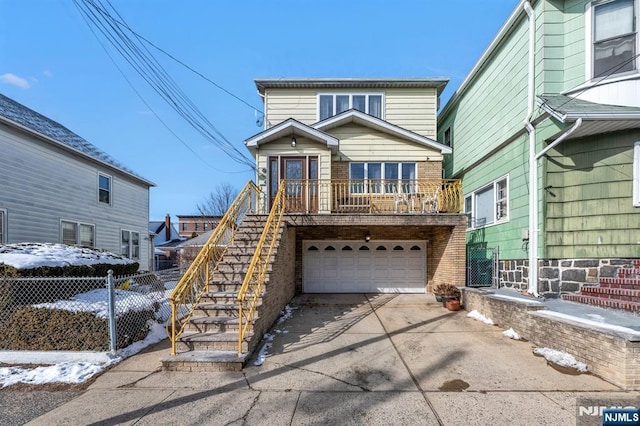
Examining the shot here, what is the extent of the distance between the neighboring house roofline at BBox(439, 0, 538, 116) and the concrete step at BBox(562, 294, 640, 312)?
6.73 metres

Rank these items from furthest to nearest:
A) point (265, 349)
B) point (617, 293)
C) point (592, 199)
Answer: point (592, 199)
point (617, 293)
point (265, 349)

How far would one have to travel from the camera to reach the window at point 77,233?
37.7ft

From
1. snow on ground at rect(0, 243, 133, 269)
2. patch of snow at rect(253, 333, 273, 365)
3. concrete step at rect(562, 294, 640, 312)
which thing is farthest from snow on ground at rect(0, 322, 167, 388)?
concrete step at rect(562, 294, 640, 312)

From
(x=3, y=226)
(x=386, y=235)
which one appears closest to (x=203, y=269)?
(x=386, y=235)

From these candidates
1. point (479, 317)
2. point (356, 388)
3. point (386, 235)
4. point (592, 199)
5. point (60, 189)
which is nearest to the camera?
point (356, 388)

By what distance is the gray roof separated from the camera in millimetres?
10122

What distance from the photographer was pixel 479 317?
684cm

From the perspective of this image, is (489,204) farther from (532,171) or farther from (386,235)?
(386,235)

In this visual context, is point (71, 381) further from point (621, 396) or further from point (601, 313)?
point (601, 313)

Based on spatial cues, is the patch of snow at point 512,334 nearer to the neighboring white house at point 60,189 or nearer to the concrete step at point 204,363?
the concrete step at point 204,363

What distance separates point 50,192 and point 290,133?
890 cm

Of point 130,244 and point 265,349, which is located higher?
point 130,244

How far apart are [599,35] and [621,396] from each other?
277 inches

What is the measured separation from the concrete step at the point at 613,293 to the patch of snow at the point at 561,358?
2138 mm
